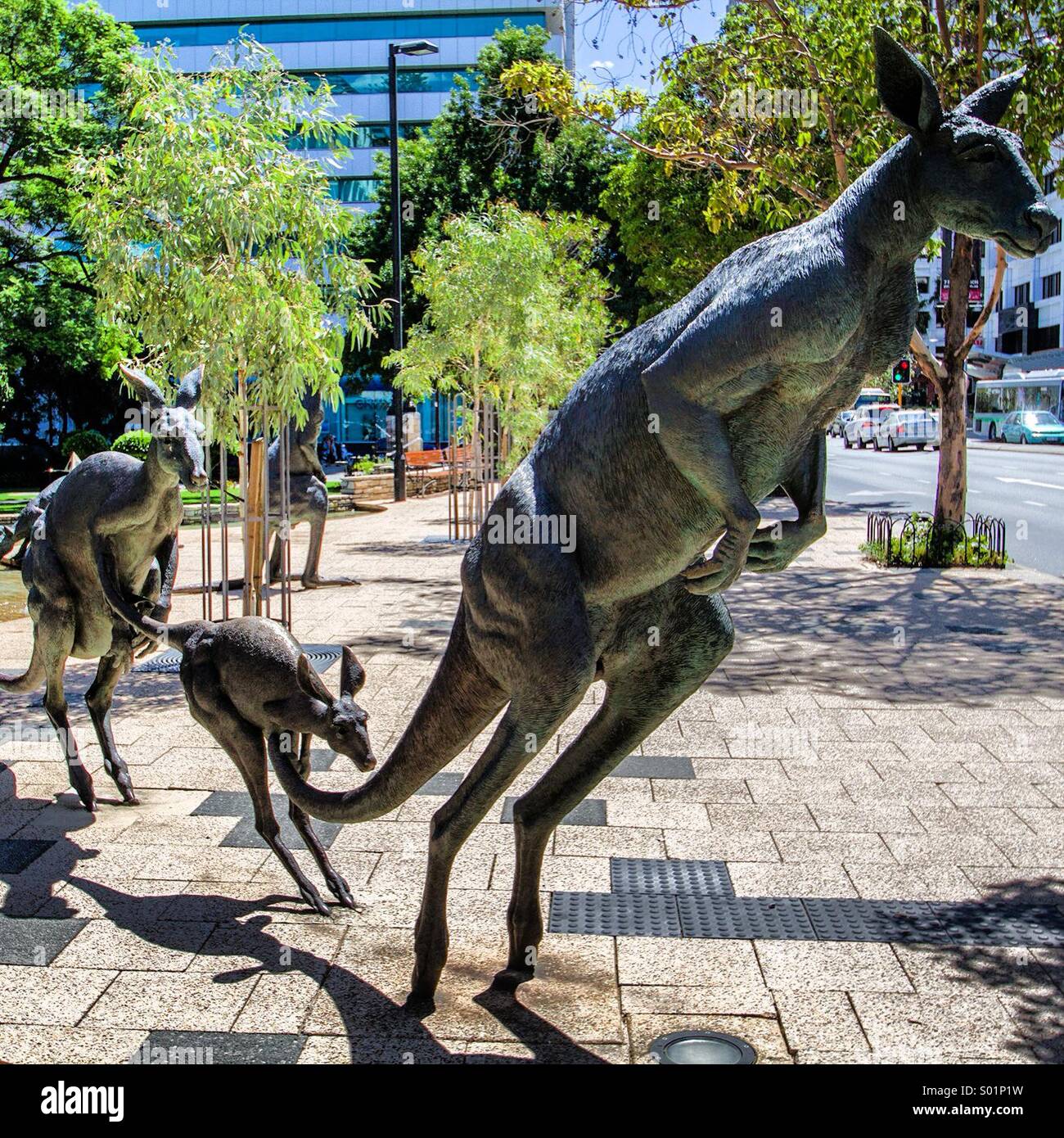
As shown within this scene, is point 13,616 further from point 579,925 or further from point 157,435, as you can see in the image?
point 579,925

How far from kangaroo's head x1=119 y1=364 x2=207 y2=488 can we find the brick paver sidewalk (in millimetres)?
1622

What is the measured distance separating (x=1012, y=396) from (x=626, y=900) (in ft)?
173

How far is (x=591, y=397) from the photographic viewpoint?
348 centimetres

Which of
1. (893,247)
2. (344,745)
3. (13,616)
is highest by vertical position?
(893,247)

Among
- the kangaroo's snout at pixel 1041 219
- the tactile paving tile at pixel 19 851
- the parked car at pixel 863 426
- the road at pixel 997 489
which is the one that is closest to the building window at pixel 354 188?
the parked car at pixel 863 426

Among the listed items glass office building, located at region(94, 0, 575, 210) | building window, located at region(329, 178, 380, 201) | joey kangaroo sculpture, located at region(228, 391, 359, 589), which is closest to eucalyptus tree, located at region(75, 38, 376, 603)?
joey kangaroo sculpture, located at region(228, 391, 359, 589)

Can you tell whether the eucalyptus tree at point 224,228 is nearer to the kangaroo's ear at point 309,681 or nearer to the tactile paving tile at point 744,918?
the kangaroo's ear at point 309,681

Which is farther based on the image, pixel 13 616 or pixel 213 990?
pixel 13 616

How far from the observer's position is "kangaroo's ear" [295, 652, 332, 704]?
4.18 metres

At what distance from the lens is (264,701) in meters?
4.32

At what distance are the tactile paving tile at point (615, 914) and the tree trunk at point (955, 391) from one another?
11.0 metres
